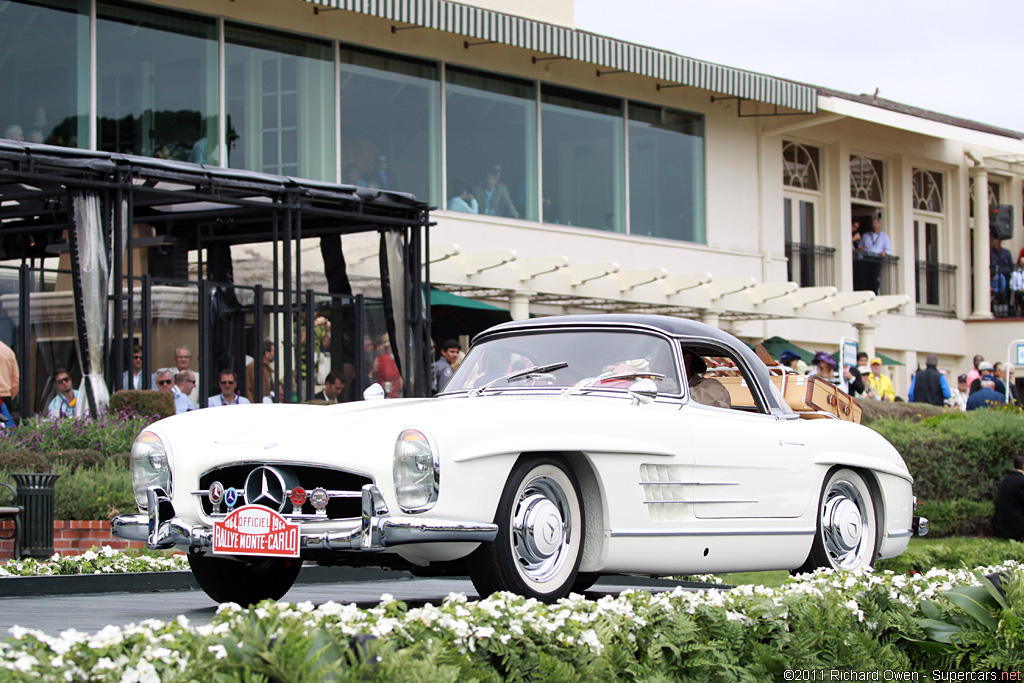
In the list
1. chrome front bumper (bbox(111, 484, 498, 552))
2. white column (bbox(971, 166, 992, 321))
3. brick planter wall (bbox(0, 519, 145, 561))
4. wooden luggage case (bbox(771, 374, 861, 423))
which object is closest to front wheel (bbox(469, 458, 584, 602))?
chrome front bumper (bbox(111, 484, 498, 552))

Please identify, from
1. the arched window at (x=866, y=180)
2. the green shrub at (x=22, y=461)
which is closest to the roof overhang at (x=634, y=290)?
the arched window at (x=866, y=180)

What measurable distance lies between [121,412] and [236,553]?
7747 millimetres

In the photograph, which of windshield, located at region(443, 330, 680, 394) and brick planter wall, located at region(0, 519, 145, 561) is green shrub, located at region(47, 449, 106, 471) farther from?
windshield, located at region(443, 330, 680, 394)

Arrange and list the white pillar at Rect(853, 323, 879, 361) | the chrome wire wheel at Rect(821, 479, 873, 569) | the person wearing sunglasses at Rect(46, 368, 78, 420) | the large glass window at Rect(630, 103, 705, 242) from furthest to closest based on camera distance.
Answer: the white pillar at Rect(853, 323, 879, 361)
the large glass window at Rect(630, 103, 705, 242)
the person wearing sunglasses at Rect(46, 368, 78, 420)
the chrome wire wheel at Rect(821, 479, 873, 569)

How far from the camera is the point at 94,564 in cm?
925

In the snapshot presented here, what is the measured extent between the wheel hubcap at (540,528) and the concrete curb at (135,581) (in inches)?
116

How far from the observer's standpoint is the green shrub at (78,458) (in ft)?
37.7

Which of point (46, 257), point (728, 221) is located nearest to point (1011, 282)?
point (728, 221)

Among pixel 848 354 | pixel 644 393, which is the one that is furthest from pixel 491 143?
pixel 644 393

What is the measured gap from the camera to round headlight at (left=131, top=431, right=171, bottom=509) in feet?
21.2

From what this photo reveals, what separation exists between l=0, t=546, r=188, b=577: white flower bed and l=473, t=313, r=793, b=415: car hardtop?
9.59 ft

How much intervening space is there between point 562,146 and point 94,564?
16.5 metres

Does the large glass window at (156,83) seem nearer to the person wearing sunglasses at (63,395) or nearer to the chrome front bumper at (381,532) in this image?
the person wearing sunglasses at (63,395)

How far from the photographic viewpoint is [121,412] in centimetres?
1327
